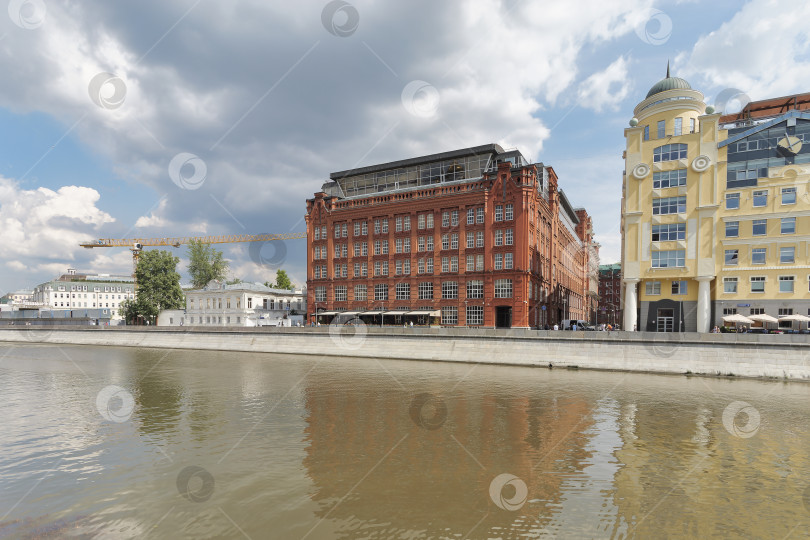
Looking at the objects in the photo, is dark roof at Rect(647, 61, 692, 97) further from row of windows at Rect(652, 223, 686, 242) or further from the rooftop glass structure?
the rooftop glass structure

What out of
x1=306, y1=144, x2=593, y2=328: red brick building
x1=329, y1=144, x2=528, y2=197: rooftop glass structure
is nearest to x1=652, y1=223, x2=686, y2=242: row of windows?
x1=306, y1=144, x2=593, y2=328: red brick building

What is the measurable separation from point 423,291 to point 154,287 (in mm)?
61159

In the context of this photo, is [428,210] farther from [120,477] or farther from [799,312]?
[120,477]

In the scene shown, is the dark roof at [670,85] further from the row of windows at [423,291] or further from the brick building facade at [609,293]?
the brick building facade at [609,293]

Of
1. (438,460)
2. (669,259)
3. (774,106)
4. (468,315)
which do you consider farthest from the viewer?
(468,315)

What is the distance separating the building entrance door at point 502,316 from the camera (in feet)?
202

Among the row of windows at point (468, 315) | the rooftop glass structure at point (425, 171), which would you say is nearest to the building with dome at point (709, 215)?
the row of windows at point (468, 315)

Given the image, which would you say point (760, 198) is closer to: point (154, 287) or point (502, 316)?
point (502, 316)

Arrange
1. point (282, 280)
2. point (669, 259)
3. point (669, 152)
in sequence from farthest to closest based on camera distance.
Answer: point (282, 280)
point (669, 152)
point (669, 259)

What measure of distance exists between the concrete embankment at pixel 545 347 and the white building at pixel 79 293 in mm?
144746

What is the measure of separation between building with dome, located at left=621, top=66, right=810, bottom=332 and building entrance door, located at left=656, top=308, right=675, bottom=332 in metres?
0.10

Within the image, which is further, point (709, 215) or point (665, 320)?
point (665, 320)

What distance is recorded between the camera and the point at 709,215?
44781 millimetres

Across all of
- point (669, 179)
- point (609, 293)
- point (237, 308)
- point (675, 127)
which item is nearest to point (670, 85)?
point (675, 127)
